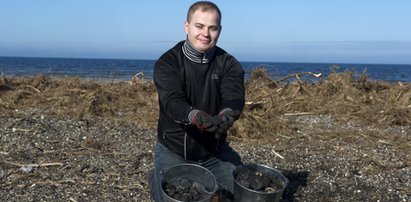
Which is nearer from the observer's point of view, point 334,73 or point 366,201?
point 366,201

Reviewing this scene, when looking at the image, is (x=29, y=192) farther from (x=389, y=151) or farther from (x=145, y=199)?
(x=389, y=151)

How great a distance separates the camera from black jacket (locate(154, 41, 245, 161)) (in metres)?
3.90

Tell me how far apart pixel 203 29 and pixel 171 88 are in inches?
21.6

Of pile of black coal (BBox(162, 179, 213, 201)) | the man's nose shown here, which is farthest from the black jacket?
pile of black coal (BBox(162, 179, 213, 201))

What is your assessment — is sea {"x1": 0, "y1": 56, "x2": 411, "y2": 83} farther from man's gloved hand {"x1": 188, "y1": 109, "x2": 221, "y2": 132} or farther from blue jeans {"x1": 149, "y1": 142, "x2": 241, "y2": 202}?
man's gloved hand {"x1": 188, "y1": 109, "x2": 221, "y2": 132}

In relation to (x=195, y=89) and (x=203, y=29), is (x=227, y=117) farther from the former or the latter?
(x=203, y=29)

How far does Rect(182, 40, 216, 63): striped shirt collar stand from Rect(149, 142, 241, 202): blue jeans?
0.84 metres

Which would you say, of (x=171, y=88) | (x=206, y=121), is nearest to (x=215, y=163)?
(x=171, y=88)

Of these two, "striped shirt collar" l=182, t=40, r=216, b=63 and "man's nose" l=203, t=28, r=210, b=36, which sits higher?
"man's nose" l=203, t=28, r=210, b=36

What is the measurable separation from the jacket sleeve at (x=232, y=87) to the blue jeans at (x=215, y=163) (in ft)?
1.99

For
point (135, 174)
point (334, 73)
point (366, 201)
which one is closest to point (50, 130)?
point (135, 174)

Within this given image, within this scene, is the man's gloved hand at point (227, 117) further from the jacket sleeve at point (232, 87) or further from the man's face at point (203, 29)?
the man's face at point (203, 29)

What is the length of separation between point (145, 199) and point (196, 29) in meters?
1.92

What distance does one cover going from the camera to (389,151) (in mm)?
6797
